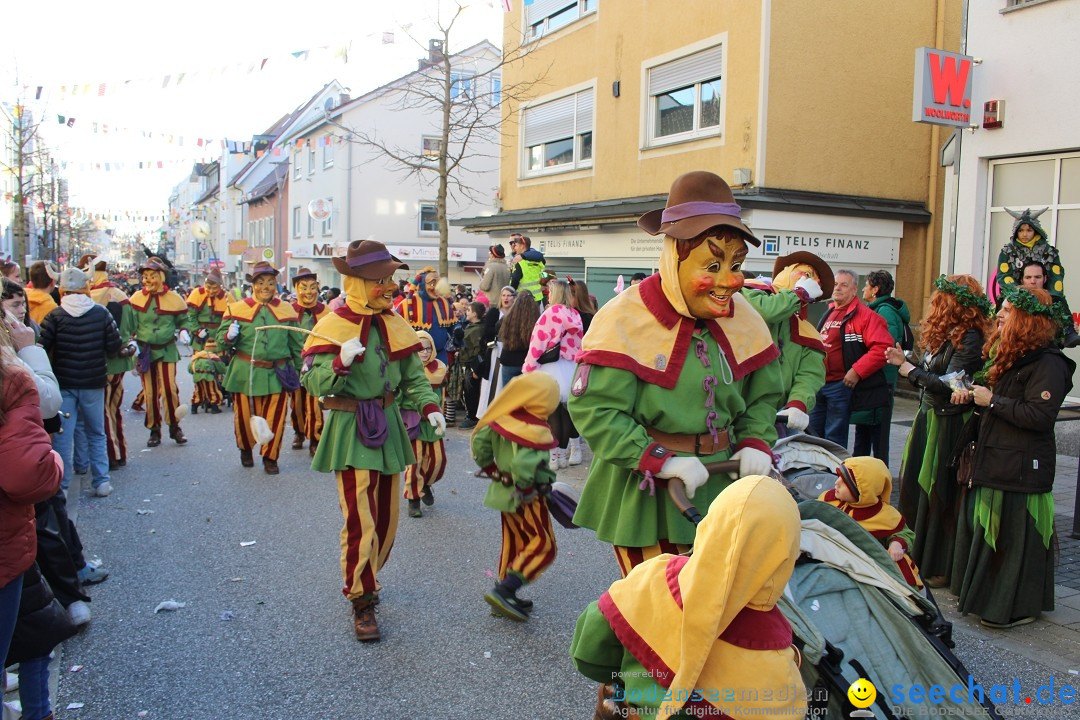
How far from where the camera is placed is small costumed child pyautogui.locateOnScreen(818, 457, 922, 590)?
4133 mm

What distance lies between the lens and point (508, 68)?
824 inches

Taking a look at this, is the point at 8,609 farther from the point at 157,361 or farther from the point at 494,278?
the point at 494,278

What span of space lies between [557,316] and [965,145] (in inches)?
250

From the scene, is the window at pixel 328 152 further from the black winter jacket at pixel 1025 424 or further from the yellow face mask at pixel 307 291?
the black winter jacket at pixel 1025 424

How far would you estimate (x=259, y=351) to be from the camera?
9125 millimetres

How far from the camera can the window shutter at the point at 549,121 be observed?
62.0 feet

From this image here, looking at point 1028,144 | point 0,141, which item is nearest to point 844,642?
point 1028,144

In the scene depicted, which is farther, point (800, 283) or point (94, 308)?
point (94, 308)

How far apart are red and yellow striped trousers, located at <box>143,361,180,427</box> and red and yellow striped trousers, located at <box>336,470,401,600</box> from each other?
6.11 metres

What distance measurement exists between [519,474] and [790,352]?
2342 millimetres

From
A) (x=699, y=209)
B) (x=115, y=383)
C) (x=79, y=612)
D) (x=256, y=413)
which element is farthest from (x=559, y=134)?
(x=699, y=209)

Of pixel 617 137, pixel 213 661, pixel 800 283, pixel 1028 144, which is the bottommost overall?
pixel 213 661

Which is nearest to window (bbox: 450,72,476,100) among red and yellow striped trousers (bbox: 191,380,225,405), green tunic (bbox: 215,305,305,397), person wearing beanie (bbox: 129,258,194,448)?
red and yellow striped trousers (bbox: 191,380,225,405)

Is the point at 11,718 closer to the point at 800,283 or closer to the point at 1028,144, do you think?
the point at 800,283
